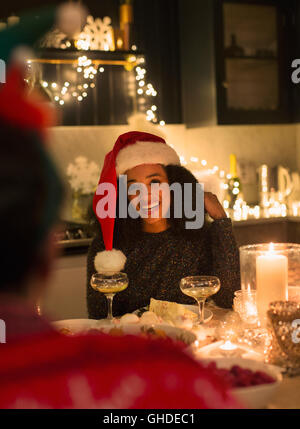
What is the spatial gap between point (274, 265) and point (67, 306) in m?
1.81

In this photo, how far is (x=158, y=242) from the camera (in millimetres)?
2111

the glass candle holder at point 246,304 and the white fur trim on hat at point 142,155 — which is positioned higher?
the white fur trim on hat at point 142,155

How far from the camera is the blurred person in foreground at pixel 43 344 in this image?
442mm

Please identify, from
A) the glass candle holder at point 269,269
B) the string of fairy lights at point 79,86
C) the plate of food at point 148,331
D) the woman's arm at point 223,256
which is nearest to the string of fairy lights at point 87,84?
the string of fairy lights at point 79,86

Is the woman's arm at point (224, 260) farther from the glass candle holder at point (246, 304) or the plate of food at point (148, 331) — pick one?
the plate of food at point (148, 331)

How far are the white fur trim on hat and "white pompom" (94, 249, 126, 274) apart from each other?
42cm

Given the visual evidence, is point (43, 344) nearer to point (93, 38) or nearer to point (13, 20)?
point (13, 20)

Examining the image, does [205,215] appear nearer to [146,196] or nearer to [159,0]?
[146,196]

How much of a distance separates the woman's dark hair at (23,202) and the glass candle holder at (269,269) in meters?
0.97

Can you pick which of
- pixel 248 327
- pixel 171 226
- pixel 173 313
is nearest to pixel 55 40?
pixel 171 226

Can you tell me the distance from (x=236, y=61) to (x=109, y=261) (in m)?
2.25

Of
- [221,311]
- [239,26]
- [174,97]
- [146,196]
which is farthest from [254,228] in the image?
[221,311]

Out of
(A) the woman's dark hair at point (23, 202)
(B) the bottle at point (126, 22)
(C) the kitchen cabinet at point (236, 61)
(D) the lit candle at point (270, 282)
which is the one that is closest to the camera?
(A) the woman's dark hair at point (23, 202)

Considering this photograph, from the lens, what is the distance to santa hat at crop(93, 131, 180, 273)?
6.39ft
